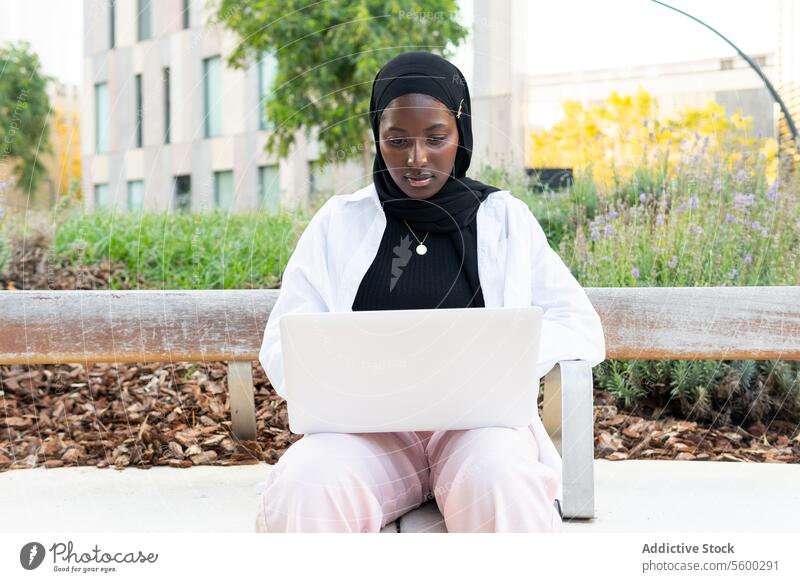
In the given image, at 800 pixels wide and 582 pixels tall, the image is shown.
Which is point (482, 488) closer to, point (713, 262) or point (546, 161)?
point (713, 262)

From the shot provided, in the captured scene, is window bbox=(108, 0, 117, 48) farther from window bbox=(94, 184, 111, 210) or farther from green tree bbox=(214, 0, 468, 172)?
window bbox=(94, 184, 111, 210)

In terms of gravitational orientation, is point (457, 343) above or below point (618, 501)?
above

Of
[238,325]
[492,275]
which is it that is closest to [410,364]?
[492,275]

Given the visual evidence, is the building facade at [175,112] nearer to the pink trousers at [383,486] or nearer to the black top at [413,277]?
the black top at [413,277]

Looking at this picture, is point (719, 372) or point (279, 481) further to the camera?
point (719, 372)

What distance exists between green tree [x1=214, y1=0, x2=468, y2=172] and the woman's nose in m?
1.14

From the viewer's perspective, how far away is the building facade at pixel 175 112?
8.91 ft

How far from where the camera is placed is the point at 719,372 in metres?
2.50

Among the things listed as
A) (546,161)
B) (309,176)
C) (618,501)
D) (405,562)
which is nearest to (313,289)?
(405,562)

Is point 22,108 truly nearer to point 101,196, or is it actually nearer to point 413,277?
point 413,277

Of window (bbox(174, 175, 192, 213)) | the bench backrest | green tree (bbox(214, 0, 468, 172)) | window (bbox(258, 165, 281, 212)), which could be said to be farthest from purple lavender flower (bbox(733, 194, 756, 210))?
window (bbox(174, 175, 192, 213))

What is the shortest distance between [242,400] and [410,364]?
96 cm

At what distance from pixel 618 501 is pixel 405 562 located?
720 millimetres

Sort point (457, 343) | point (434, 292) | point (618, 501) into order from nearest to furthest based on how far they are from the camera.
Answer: point (457, 343), point (434, 292), point (618, 501)
